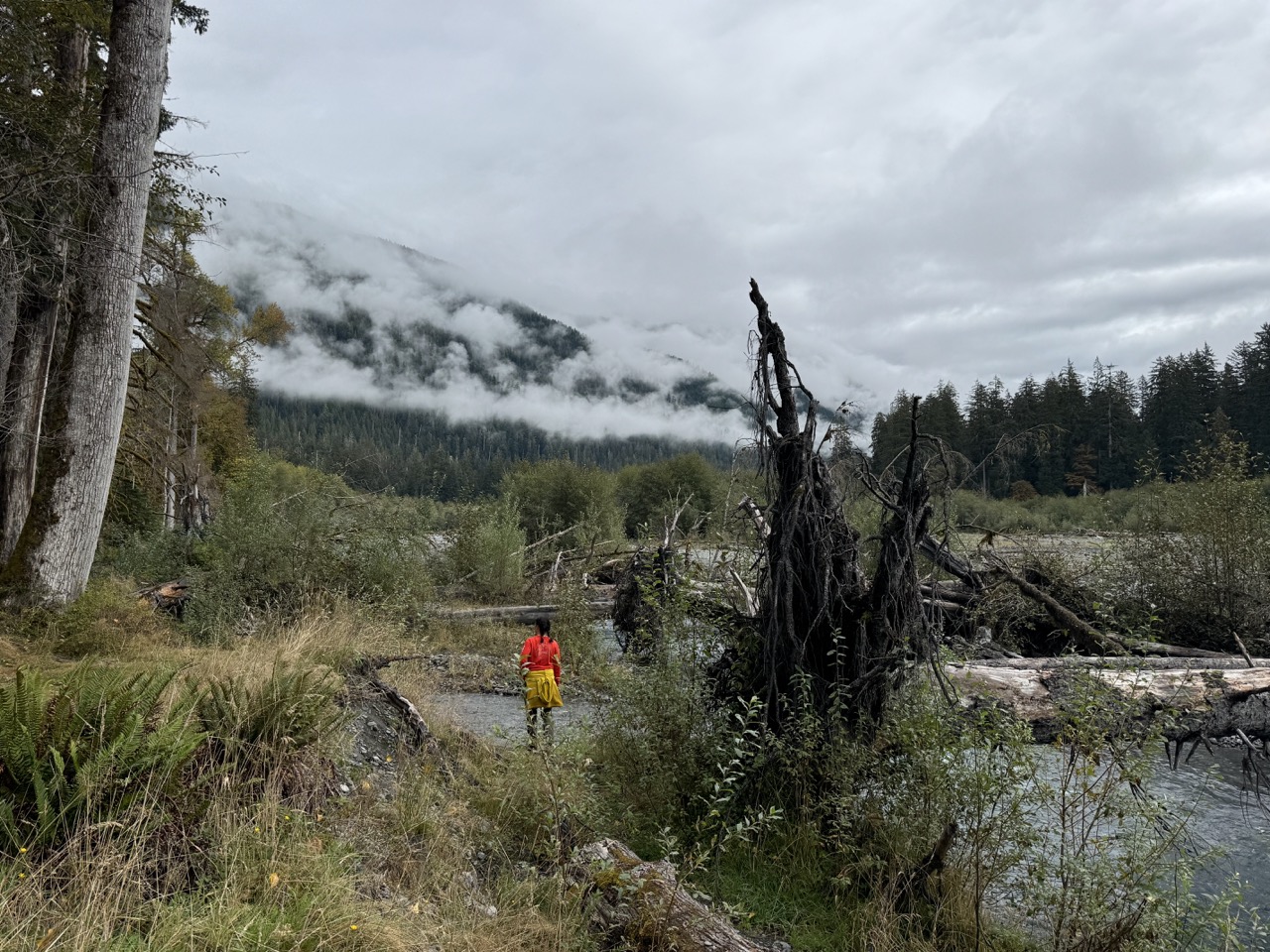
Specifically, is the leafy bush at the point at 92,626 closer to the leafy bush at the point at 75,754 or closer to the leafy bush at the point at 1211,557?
the leafy bush at the point at 75,754

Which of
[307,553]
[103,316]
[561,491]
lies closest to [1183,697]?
[103,316]

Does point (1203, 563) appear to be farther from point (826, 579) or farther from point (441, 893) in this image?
point (441, 893)

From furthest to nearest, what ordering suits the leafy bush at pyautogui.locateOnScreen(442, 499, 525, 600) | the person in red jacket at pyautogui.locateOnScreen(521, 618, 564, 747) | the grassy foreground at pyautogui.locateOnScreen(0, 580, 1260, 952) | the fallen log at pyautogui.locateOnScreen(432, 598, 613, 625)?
1. the leafy bush at pyautogui.locateOnScreen(442, 499, 525, 600)
2. the fallen log at pyautogui.locateOnScreen(432, 598, 613, 625)
3. the person in red jacket at pyautogui.locateOnScreen(521, 618, 564, 747)
4. the grassy foreground at pyautogui.locateOnScreen(0, 580, 1260, 952)

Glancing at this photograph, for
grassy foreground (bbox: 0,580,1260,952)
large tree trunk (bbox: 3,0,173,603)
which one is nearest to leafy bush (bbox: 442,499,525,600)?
large tree trunk (bbox: 3,0,173,603)

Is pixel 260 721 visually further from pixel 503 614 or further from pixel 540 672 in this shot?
pixel 503 614

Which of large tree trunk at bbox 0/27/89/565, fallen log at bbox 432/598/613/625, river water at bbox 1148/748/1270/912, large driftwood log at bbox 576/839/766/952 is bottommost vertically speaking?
river water at bbox 1148/748/1270/912

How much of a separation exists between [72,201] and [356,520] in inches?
266

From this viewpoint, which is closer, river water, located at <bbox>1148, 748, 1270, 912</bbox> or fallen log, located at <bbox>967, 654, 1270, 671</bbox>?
fallen log, located at <bbox>967, 654, 1270, 671</bbox>

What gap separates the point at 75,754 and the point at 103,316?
677 centimetres

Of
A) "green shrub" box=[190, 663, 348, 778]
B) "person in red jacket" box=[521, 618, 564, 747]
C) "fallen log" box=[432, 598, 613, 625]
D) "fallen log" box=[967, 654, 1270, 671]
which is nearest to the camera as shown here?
"green shrub" box=[190, 663, 348, 778]

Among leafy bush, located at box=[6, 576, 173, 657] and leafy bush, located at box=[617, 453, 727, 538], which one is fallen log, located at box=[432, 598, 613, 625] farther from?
leafy bush, located at box=[617, 453, 727, 538]

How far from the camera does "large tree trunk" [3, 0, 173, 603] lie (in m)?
7.96

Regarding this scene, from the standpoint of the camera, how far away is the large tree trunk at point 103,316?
26.1 feet

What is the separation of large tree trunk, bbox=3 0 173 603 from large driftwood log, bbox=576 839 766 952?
7035 millimetres
